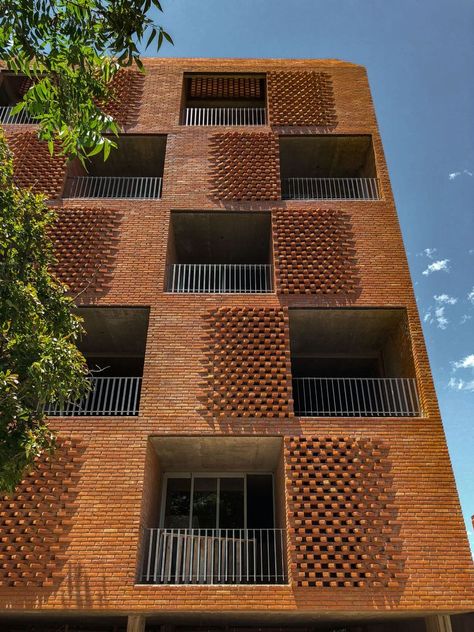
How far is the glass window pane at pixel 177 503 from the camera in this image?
1021cm

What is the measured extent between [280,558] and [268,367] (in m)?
3.85

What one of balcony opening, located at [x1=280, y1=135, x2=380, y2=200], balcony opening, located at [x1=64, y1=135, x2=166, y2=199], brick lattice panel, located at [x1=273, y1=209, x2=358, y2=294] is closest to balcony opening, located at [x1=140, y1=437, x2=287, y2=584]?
brick lattice panel, located at [x1=273, y1=209, x2=358, y2=294]

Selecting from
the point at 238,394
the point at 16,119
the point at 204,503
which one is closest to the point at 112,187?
the point at 16,119

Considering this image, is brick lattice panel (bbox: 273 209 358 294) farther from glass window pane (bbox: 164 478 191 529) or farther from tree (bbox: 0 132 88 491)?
tree (bbox: 0 132 88 491)

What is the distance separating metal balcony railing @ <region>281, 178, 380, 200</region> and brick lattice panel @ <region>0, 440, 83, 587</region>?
10.2 meters

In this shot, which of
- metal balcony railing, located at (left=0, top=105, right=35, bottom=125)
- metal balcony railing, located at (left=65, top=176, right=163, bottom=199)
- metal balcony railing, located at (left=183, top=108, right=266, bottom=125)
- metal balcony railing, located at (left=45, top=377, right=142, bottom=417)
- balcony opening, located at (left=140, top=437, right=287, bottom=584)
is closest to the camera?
balcony opening, located at (left=140, top=437, right=287, bottom=584)

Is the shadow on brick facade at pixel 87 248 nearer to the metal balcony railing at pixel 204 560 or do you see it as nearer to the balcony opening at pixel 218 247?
the balcony opening at pixel 218 247

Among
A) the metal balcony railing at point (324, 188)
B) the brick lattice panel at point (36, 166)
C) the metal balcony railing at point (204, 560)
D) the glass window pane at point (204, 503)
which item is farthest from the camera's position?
the metal balcony railing at point (324, 188)

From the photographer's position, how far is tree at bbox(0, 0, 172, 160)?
4355 mm

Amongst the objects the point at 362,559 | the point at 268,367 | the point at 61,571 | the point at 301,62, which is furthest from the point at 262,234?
the point at 61,571

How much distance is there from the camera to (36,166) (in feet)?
43.4

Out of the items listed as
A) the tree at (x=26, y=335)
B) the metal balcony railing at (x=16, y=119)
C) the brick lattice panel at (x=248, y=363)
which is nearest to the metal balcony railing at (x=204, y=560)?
the brick lattice panel at (x=248, y=363)

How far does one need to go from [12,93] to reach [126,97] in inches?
158

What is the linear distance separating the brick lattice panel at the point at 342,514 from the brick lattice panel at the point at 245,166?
686 cm
